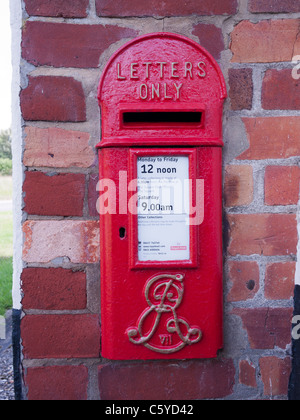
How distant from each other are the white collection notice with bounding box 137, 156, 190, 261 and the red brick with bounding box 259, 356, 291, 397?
45cm

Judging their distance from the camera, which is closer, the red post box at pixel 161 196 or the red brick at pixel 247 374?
the red post box at pixel 161 196

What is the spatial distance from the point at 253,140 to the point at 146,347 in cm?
69

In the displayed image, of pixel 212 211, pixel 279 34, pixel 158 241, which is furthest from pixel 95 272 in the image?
pixel 279 34

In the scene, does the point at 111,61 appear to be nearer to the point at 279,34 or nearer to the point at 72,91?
the point at 72,91

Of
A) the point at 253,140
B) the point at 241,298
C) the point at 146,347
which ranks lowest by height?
the point at 146,347

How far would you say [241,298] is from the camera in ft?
3.87

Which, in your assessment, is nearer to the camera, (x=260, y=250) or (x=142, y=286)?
(x=142, y=286)

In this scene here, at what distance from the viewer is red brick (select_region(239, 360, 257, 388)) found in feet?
3.89

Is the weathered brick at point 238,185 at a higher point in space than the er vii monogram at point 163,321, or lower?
higher

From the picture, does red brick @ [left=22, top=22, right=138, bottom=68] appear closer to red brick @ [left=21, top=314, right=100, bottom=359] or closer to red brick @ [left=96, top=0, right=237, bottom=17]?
red brick @ [left=96, top=0, right=237, bottom=17]

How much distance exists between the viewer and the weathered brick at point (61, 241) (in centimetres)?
115

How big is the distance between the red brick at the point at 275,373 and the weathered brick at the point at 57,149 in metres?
0.83

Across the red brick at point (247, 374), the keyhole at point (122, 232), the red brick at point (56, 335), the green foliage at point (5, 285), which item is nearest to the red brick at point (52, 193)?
the keyhole at point (122, 232)

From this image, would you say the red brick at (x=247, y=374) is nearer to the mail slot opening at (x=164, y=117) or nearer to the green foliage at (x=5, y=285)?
the mail slot opening at (x=164, y=117)
